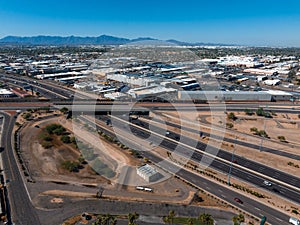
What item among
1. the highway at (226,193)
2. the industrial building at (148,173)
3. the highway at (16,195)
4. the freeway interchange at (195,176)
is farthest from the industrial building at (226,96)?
the highway at (16,195)

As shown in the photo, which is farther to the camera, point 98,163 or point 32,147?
point 32,147

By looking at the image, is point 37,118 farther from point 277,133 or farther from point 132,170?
point 277,133

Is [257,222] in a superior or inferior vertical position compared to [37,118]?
inferior

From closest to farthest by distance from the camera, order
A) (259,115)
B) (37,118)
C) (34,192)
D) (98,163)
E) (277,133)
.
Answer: (34,192) → (98,163) → (277,133) → (37,118) → (259,115)

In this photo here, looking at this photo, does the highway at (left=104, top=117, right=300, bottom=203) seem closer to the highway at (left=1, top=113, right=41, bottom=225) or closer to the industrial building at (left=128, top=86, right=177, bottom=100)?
the highway at (left=1, top=113, right=41, bottom=225)

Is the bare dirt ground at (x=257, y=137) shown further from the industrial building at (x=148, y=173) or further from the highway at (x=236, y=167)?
the industrial building at (x=148, y=173)

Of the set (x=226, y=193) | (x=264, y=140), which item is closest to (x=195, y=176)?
(x=226, y=193)

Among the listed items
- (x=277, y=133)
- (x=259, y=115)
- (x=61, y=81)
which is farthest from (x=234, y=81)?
(x=61, y=81)
